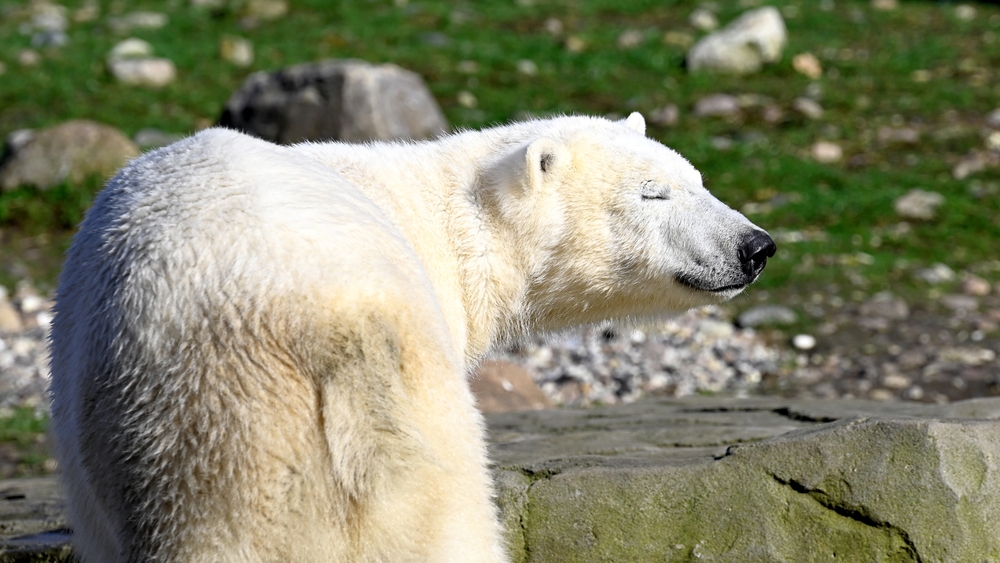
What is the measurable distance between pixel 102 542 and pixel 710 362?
470cm

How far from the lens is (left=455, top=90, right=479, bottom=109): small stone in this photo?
1070 centimetres

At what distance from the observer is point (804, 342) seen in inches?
255

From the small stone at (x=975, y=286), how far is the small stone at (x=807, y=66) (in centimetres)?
476

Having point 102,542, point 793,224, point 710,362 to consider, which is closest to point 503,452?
point 102,542

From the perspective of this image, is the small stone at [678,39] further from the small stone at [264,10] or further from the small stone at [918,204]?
the small stone at [264,10]

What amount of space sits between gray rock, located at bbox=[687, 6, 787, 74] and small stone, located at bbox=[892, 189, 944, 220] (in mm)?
3531

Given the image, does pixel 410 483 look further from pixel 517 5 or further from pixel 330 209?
pixel 517 5

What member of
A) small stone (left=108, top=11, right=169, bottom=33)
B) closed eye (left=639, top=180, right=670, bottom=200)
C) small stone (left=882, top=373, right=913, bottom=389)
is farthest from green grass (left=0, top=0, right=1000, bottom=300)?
closed eye (left=639, top=180, right=670, bottom=200)

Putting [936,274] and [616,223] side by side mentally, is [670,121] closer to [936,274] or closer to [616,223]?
[936,274]

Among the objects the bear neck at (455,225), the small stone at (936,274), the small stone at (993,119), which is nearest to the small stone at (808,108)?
the small stone at (993,119)

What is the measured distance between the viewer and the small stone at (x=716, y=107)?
10578 mm

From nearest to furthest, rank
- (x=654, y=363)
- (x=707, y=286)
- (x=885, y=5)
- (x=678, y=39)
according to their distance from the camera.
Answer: (x=707, y=286), (x=654, y=363), (x=678, y=39), (x=885, y=5)

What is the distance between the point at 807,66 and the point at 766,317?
5.84 m

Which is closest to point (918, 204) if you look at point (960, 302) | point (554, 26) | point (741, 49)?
point (960, 302)
